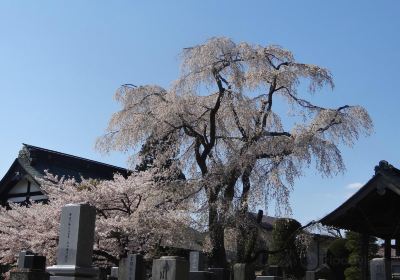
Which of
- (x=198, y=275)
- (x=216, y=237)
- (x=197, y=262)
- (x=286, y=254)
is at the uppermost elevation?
(x=216, y=237)

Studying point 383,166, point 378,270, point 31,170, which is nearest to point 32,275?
point 378,270

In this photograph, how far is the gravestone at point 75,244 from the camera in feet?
20.0

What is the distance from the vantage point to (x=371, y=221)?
1291 centimetres

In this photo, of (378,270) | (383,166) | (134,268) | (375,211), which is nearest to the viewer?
(378,270)

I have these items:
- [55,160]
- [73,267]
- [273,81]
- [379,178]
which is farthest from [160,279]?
[55,160]

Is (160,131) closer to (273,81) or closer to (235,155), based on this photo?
(235,155)

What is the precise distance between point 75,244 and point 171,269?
3.33m

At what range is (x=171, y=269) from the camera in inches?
362

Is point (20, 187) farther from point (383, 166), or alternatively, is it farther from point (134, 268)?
point (383, 166)

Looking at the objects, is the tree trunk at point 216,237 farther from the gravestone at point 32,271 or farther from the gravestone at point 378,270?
the gravestone at point 32,271

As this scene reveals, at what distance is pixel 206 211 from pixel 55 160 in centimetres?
1195

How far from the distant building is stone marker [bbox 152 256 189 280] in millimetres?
15438

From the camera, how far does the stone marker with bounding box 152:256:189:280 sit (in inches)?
361

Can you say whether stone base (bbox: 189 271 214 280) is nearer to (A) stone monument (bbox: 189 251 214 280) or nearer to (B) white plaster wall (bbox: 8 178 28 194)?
(A) stone monument (bbox: 189 251 214 280)
